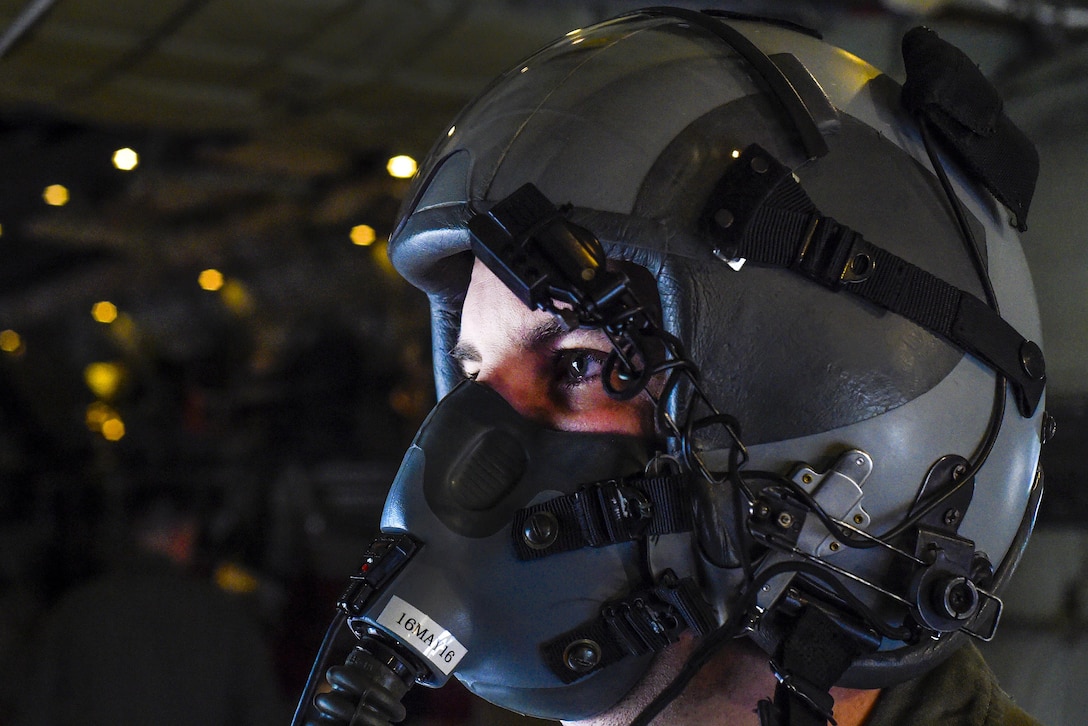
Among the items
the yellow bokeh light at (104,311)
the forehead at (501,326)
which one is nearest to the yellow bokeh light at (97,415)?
the yellow bokeh light at (104,311)

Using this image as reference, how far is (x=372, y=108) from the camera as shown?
19.5 feet

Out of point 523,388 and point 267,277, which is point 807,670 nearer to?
point 523,388

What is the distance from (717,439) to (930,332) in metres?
0.27

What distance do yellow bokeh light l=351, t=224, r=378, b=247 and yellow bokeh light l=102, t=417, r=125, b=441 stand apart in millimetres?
2211

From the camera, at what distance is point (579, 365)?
124 cm

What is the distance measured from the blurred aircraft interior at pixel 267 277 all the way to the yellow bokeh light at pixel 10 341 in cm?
4

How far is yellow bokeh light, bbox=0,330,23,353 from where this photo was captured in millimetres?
8164

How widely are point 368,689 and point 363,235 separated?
19.7 feet

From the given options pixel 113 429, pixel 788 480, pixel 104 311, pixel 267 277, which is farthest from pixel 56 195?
pixel 788 480

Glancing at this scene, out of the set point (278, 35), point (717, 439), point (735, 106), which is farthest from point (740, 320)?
point (278, 35)

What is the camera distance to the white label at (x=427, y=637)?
46.1 inches

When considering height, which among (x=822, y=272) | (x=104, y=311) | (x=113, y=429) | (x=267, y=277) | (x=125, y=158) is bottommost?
(x=113, y=429)

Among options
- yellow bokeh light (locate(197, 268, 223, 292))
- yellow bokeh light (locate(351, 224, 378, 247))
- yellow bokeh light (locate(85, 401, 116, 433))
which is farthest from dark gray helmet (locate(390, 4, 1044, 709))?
yellow bokeh light (locate(85, 401, 116, 433))

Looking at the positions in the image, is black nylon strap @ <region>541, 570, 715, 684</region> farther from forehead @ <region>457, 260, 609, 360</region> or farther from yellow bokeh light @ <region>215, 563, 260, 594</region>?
yellow bokeh light @ <region>215, 563, 260, 594</region>
